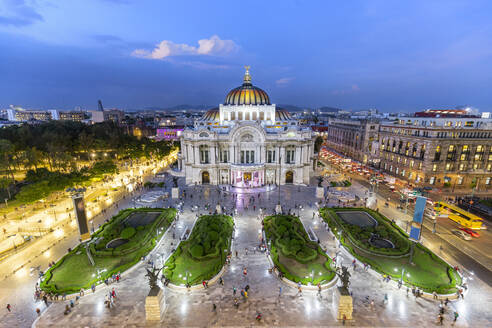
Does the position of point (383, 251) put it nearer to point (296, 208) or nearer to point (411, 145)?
point (296, 208)

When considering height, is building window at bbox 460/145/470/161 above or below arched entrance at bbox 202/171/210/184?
above

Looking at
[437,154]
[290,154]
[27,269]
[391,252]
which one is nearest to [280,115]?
[290,154]

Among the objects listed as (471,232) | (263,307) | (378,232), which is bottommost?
(263,307)

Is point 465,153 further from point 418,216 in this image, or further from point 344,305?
point 344,305

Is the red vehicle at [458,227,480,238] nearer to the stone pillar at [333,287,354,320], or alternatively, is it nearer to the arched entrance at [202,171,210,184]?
the stone pillar at [333,287,354,320]

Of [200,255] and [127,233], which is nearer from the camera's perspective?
[200,255]

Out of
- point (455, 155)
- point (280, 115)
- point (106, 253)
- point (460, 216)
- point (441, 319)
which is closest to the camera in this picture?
point (441, 319)

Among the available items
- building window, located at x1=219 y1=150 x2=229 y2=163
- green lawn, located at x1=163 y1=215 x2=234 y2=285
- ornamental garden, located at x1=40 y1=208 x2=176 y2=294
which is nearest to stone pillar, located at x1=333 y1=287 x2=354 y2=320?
green lawn, located at x1=163 y1=215 x2=234 y2=285
